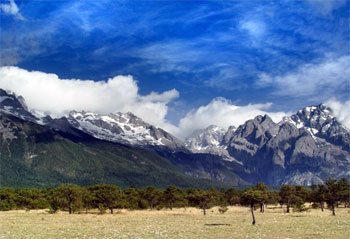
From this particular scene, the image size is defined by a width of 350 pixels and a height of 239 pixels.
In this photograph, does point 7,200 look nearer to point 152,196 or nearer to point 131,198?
point 131,198

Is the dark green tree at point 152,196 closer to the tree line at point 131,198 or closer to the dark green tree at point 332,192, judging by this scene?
the tree line at point 131,198

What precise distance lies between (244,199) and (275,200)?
345ft

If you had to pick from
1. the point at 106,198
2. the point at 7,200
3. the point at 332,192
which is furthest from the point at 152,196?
the point at 332,192

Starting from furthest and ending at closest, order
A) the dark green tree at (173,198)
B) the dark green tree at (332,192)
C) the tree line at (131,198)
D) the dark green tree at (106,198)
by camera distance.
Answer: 1. the dark green tree at (173,198)
2. the dark green tree at (106,198)
3. the tree line at (131,198)
4. the dark green tree at (332,192)

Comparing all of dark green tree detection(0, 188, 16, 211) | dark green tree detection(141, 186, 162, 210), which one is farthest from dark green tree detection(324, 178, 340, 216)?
dark green tree detection(0, 188, 16, 211)

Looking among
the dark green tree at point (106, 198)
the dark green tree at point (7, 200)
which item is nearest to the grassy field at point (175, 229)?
the dark green tree at point (106, 198)

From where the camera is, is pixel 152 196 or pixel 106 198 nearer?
pixel 106 198

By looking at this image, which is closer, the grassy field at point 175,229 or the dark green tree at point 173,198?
the grassy field at point 175,229

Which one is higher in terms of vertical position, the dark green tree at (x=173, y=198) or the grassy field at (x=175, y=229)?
the dark green tree at (x=173, y=198)

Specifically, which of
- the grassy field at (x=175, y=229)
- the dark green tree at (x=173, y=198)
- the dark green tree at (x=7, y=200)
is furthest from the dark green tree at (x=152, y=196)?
the grassy field at (x=175, y=229)

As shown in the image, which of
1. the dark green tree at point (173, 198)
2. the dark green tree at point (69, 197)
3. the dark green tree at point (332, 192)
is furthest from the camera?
the dark green tree at point (173, 198)

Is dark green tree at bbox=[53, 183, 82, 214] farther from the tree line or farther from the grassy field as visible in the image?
the grassy field

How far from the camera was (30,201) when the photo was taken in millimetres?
152250

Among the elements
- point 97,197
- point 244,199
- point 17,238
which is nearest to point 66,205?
point 97,197
